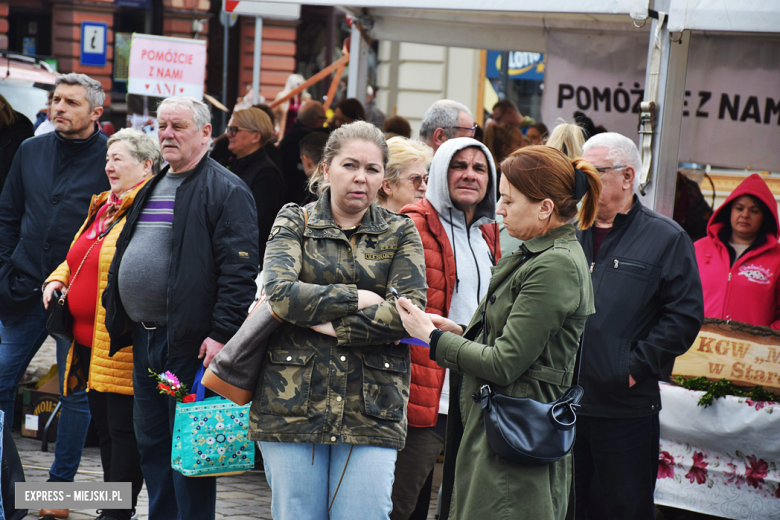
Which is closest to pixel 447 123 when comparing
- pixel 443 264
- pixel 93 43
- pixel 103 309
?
pixel 443 264

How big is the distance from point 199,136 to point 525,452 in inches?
89.2

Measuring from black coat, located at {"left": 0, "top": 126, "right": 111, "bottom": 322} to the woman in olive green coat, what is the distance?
2.70 m

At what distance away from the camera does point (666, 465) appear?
15.3 feet

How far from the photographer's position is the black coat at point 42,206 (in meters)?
4.78

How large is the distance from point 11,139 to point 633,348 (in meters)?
4.32

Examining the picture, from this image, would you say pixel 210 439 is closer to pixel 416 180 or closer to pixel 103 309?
pixel 103 309

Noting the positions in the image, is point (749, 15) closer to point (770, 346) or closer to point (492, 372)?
point (770, 346)

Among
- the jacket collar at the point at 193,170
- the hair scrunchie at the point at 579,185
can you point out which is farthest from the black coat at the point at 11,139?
the hair scrunchie at the point at 579,185

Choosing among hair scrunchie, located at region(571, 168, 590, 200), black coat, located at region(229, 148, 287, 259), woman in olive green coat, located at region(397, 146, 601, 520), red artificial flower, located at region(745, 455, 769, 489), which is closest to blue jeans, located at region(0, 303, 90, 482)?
black coat, located at region(229, 148, 287, 259)

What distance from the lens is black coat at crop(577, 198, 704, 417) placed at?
363 centimetres

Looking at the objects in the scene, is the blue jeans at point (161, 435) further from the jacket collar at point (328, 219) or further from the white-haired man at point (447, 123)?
the white-haired man at point (447, 123)

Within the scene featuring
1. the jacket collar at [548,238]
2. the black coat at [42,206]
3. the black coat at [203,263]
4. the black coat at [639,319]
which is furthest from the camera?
the black coat at [42,206]

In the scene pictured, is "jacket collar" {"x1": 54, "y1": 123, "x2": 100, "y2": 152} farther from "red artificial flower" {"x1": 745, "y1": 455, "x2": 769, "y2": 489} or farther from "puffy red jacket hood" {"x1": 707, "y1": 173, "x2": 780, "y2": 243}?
"red artificial flower" {"x1": 745, "y1": 455, "x2": 769, "y2": 489}

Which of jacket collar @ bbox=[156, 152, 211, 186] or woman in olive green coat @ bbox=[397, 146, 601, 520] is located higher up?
jacket collar @ bbox=[156, 152, 211, 186]
